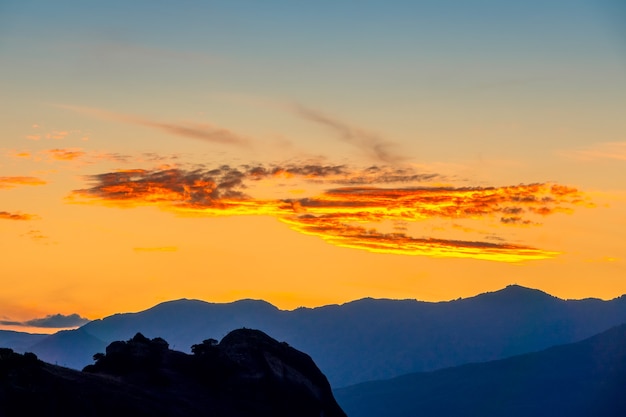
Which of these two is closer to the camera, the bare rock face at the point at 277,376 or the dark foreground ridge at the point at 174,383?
the dark foreground ridge at the point at 174,383

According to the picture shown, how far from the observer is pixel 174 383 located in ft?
480

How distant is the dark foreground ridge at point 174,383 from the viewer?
117188 mm

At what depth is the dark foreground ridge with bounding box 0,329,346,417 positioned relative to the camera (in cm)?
11719

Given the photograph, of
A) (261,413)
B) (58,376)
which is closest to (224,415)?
(261,413)

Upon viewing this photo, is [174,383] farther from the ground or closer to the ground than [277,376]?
closer to the ground

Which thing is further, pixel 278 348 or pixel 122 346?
pixel 278 348

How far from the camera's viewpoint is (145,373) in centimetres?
14625

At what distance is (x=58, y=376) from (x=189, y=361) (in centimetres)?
3705

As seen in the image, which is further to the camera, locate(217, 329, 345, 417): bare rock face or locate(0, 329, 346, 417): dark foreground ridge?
locate(217, 329, 345, 417): bare rock face

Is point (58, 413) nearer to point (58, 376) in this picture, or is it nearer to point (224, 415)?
point (58, 376)

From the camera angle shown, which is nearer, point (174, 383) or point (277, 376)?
point (174, 383)

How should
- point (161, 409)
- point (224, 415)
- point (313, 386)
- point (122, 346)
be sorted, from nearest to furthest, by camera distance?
1. point (161, 409)
2. point (224, 415)
3. point (122, 346)
4. point (313, 386)

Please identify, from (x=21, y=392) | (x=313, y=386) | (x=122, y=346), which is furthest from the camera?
(x=313, y=386)

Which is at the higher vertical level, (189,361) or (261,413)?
(189,361)
